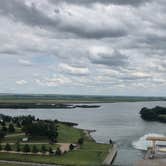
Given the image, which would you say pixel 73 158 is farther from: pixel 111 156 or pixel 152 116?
pixel 152 116

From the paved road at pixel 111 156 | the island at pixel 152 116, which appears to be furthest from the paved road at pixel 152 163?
the island at pixel 152 116

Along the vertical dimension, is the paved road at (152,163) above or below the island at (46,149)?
above

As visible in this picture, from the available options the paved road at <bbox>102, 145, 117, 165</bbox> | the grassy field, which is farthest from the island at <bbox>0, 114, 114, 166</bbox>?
the paved road at <bbox>102, 145, 117, 165</bbox>

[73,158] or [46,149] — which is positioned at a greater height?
[46,149]

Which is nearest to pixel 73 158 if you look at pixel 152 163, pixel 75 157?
pixel 75 157

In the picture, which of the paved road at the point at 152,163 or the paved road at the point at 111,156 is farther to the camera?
the paved road at the point at 111,156

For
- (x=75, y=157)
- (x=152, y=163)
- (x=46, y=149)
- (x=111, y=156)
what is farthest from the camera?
(x=46, y=149)

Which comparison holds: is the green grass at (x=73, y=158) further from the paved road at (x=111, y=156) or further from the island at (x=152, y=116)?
the island at (x=152, y=116)

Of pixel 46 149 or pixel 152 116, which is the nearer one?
pixel 46 149

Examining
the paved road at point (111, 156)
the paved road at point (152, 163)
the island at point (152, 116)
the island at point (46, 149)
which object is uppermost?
the paved road at point (152, 163)

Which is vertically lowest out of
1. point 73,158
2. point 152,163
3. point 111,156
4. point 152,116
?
point 111,156
